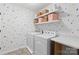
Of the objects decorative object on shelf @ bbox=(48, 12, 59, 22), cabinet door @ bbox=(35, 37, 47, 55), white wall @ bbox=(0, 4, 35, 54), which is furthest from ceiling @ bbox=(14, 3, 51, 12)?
cabinet door @ bbox=(35, 37, 47, 55)

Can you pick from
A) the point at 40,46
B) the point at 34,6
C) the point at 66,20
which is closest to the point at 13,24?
the point at 34,6

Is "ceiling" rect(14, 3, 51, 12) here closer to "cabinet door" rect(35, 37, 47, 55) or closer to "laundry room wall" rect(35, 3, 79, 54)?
"laundry room wall" rect(35, 3, 79, 54)

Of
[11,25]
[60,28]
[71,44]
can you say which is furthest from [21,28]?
[71,44]

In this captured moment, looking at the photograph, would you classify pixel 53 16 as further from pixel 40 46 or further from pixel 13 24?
pixel 13 24

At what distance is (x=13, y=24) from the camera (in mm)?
2268

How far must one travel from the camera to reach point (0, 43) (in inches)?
89.9

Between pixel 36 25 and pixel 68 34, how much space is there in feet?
1.58

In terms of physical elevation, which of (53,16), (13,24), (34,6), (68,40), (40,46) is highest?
(34,6)

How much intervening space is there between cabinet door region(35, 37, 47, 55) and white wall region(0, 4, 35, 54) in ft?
0.67

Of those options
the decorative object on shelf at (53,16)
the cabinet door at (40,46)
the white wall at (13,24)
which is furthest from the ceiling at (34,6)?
the cabinet door at (40,46)

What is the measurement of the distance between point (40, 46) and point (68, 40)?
43cm

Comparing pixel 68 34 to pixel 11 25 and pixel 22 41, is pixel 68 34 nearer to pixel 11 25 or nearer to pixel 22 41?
pixel 22 41

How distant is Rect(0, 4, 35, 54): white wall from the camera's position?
226 cm

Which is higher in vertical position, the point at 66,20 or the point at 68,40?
the point at 66,20
